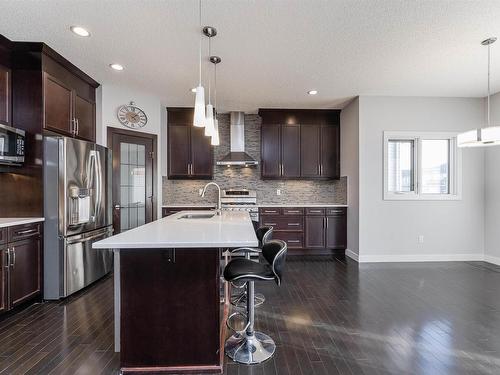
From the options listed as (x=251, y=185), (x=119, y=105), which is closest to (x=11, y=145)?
(x=119, y=105)

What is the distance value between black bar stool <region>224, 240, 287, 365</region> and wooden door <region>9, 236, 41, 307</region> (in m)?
2.09

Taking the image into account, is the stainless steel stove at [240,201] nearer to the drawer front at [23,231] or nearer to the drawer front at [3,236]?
A: the drawer front at [23,231]

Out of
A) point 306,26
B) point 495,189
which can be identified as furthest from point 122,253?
point 495,189

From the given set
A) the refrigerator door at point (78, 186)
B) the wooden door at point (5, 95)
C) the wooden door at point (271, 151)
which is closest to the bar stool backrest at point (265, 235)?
the refrigerator door at point (78, 186)

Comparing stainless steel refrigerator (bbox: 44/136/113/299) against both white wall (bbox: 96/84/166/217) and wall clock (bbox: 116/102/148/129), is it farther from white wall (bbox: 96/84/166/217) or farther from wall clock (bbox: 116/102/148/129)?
wall clock (bbox: 116/102/148/129)

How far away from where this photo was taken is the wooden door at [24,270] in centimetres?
254

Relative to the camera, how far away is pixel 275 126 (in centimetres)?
522

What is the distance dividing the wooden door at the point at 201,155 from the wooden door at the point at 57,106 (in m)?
2.14

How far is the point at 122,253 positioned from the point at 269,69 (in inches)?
108

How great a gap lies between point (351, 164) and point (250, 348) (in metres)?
3.63

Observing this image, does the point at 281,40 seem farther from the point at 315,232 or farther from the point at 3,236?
the point at 315,232

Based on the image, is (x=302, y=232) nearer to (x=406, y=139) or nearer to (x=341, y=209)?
(x=341, y=209)

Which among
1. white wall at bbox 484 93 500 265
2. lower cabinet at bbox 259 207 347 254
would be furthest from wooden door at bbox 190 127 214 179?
white wall at bbox 484 93 500 265

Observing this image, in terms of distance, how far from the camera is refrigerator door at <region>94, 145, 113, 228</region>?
11.1ft
